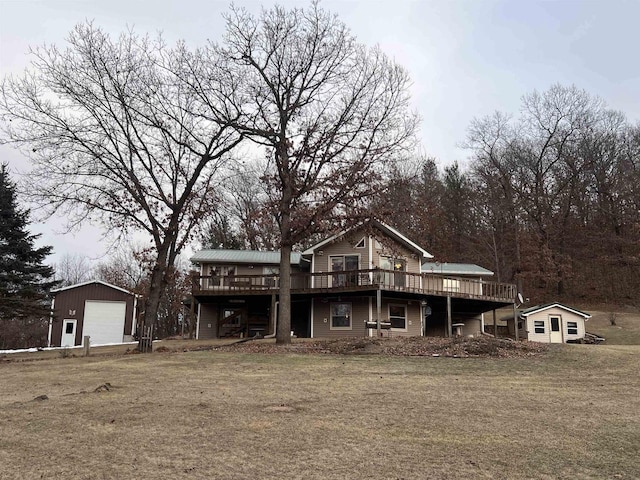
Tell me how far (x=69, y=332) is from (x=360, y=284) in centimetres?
2006

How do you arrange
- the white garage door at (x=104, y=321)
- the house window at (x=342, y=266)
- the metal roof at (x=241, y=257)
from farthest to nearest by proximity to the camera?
the white garage door at (x=104, y=321) → the metal roof at (x=241, y=257) → the house window at (x=342, y=266)

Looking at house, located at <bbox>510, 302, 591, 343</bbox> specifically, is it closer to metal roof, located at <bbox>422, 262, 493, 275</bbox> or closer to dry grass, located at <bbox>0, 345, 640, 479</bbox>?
metal roof, located at <bbox>422, 262, 493, 275</bbox>

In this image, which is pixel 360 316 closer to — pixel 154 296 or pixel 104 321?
pixel 154 296

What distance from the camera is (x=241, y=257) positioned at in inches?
1246

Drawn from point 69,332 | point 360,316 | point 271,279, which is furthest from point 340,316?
point 69,332

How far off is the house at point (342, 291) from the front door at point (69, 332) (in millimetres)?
9072

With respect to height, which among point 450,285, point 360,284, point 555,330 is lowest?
point 555,330

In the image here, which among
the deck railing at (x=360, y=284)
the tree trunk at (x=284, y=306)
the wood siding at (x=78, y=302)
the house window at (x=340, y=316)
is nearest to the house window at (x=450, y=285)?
the deck railing at (x=360, y=284)

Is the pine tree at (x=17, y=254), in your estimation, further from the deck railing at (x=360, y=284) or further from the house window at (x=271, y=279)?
the house window at (x=271, y=279)

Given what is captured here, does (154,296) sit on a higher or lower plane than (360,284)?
lower

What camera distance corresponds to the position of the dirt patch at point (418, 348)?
53.3 feet

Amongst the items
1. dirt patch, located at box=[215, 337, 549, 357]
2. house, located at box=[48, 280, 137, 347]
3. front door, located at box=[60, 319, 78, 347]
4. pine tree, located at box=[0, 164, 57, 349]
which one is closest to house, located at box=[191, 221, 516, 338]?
dirt patch, located at box=[215, 337, 549, 357]

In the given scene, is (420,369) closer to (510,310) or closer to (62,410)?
(62,410)

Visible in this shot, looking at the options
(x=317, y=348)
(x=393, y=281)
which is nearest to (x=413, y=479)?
(x=317, y=348)
